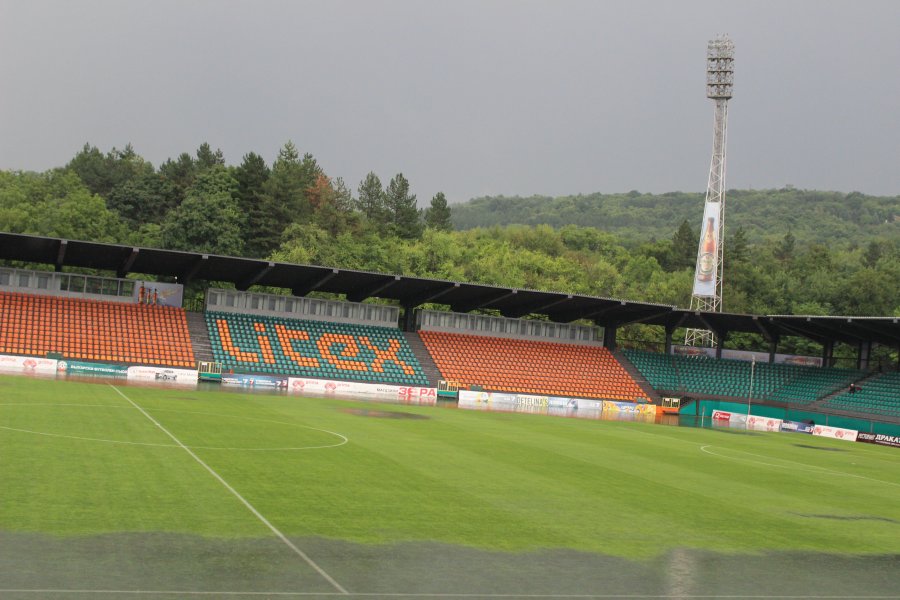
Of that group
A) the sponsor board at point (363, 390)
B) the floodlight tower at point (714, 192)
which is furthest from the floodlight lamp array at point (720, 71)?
the sponsor board at point (363, 390)

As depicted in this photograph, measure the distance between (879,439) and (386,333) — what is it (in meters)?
34.2

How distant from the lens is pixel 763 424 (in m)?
57.2

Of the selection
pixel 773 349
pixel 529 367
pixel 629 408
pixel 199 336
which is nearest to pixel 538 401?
pixel 529 367

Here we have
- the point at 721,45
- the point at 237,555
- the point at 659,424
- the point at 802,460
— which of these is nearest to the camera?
the point at 237,555

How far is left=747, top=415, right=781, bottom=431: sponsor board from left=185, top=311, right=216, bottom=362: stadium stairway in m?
36.0

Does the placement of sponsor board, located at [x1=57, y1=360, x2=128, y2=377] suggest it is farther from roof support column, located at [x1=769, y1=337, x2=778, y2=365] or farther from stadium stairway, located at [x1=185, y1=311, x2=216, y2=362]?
roof support column, located at [x1=769, y1=337, x2=778, y2=365]

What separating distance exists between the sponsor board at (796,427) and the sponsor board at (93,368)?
42.1m

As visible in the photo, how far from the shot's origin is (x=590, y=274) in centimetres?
12812

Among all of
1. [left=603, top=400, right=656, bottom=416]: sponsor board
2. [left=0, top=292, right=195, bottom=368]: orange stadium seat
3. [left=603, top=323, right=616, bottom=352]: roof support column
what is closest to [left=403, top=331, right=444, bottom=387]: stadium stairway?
[left=603, top=400, right=656, bottom=416]: sponsor board

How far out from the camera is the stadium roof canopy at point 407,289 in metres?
55.0

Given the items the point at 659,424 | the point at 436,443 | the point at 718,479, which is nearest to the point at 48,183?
the point at 659,424

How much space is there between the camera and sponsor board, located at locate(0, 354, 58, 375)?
44.5 m

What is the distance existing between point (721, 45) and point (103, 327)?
2392 inches

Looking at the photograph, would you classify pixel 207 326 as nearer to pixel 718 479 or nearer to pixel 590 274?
pixel 718 479
